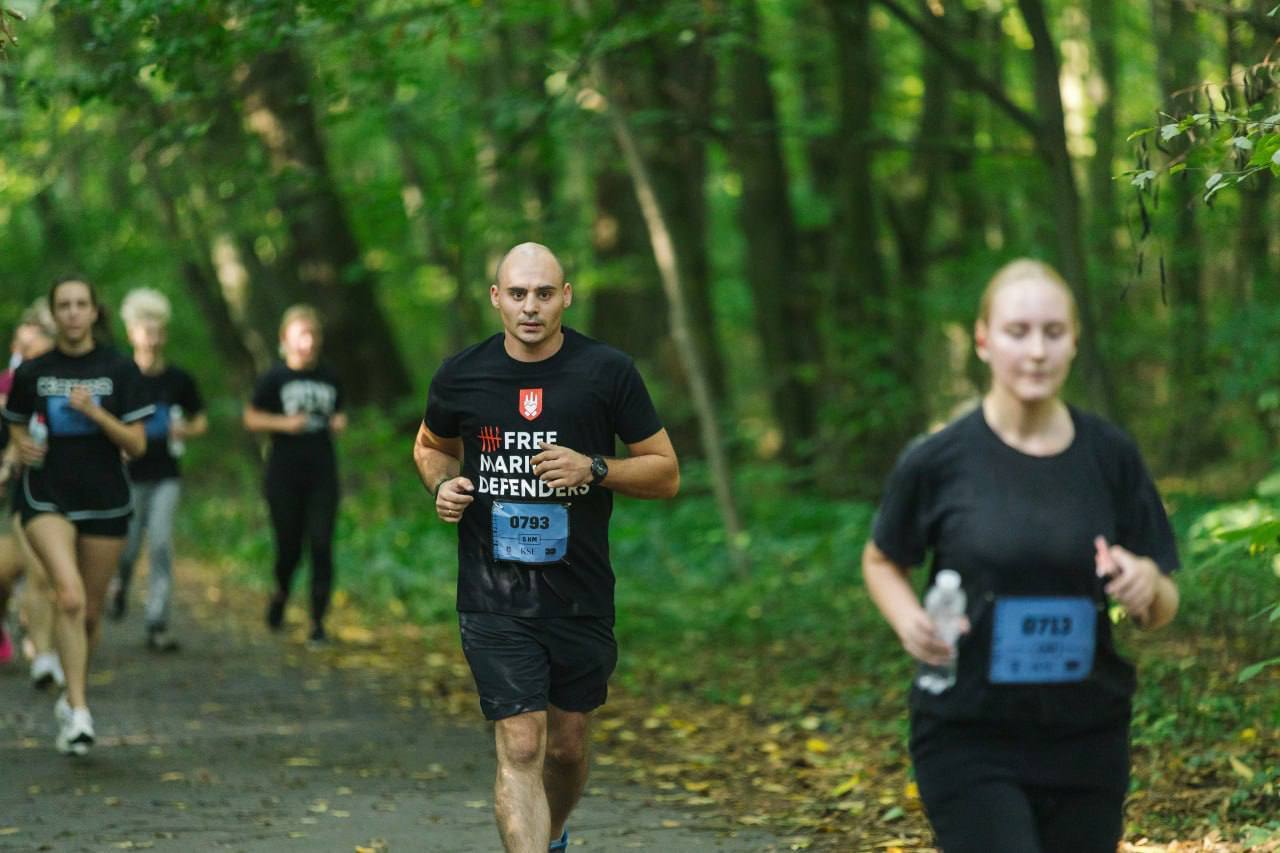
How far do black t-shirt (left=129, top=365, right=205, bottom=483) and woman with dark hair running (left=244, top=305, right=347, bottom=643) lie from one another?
1.78 ft

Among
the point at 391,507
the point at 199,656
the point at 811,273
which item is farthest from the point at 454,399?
the point at 811,273

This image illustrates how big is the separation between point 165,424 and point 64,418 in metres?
3.80

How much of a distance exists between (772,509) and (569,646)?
1156 cm

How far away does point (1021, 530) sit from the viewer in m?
3.75

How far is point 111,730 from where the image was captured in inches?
368

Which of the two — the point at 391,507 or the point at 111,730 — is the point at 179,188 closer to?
the point at 391,507

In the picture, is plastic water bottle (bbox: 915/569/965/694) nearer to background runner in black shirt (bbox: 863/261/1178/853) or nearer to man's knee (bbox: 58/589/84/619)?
background runner in black shirt (bbox: 863/261/1178/853)

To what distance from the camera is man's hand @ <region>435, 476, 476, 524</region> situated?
212 inches

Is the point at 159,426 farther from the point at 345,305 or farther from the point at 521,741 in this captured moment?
the point at 521,741

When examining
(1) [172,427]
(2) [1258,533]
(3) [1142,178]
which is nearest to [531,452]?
(3) [1142,178]

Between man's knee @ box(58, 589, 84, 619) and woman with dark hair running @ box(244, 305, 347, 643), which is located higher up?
woman with dark hair running @ box(244, 305, 347, 643)

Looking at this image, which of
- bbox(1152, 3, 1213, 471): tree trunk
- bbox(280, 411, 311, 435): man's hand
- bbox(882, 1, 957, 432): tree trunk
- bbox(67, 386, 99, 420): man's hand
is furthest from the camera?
bbox(882, 1, 957, 432): tree trunk

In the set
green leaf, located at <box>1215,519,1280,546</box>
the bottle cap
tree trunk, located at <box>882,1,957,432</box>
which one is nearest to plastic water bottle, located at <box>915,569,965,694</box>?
the bottle cap

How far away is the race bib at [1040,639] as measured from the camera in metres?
3.77
